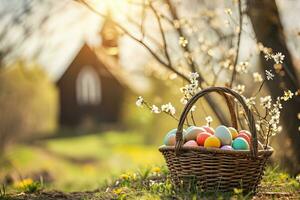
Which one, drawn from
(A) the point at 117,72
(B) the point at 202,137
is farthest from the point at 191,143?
(A) the point at 117,72

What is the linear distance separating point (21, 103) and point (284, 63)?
1287 cm

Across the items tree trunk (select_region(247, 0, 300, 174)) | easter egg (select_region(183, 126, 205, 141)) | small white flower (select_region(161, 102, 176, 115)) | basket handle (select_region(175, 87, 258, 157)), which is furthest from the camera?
tree trunk (select_region(247, 0, 300, 174))

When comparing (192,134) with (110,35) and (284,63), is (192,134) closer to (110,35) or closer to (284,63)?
(284,63)

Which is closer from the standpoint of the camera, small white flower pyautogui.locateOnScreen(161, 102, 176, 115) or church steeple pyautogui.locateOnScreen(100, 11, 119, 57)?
small white flower pyautogui.locateOnScreen(161, 102, 176, 115)

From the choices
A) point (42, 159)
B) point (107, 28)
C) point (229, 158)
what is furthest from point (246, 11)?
point (42, 159)

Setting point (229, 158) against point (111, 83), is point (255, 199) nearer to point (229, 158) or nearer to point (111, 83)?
point (229, 158)

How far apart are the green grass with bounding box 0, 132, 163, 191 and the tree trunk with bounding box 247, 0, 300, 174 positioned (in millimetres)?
7370

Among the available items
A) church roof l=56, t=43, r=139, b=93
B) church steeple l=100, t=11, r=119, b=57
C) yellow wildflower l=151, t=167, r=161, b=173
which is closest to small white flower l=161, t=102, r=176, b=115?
yellow wildflower l=151, t=167, r=161, b=173

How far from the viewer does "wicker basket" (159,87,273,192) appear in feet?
11.8

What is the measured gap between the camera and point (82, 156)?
1764cm

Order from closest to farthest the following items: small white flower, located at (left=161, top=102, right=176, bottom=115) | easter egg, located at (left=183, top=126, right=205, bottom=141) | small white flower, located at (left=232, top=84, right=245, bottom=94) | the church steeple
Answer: easter egg, located at (left=183, top=126, right=205, bottom=141), small white flower, located at (left=161, top=102, right=176, bottom=115), small white flower, located at (left=232, top=84, right=245, bottom=94), the church steeple

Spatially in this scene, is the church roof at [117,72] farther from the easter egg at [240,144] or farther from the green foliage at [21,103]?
the easter egg at [240,144]

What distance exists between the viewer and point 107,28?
24.1ft

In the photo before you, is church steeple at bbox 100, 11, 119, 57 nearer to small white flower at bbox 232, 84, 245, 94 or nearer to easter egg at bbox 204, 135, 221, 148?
small white flower at bbox 232, 84, 245, 94
